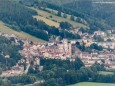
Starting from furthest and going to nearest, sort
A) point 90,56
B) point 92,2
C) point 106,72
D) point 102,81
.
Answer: point 92,2 < point 90,56 < point 106,72 < point 102,81

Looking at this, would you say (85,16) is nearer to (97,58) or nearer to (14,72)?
(97,58)

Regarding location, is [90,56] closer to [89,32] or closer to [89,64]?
[89,64]

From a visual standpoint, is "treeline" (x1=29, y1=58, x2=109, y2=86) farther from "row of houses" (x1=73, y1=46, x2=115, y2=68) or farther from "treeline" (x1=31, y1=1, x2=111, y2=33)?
"treeline" (x1=31, y1=1, x2=111, y2=33)

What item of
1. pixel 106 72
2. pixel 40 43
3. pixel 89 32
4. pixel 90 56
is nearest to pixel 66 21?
pixel 89 32

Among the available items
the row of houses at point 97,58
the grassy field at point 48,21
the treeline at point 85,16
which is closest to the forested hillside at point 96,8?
the treeline at point 85,16

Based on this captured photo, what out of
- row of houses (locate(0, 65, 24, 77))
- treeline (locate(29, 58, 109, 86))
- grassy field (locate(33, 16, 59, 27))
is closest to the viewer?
treeline (locate(29, 58, 109, 86))

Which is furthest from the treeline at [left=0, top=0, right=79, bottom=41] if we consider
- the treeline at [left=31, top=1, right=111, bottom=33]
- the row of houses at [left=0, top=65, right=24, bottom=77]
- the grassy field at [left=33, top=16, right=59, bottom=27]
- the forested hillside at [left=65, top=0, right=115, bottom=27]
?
the row of houses at [left=0, top=65, right=24, bottom=77]

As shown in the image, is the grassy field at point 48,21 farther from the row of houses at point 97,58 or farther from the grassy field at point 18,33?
the row of houses at point 97,58

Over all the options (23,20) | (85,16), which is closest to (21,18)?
(23,20)
